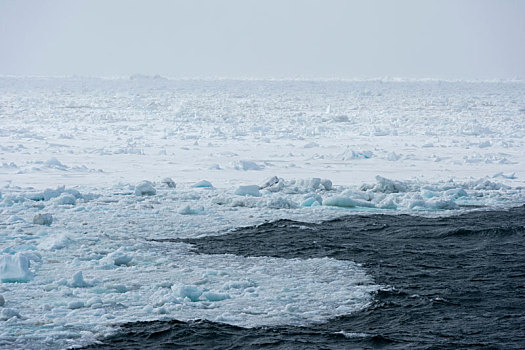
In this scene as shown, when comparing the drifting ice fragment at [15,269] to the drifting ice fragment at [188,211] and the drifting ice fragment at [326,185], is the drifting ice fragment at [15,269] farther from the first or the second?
the drifting ice fragment at [326,185]

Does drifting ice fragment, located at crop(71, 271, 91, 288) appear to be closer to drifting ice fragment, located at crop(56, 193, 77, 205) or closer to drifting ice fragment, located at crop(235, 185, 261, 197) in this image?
drifting ice fragment, located at crop(56, 193, 77, 205)

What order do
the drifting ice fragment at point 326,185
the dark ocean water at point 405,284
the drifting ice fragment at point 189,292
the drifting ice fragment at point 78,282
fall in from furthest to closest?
the drifting ice fragment at point 326,185
the drifting ice fragment at point 78,282
the drifting ice fragment at point 189,292
the dark ocean water at point 405,284

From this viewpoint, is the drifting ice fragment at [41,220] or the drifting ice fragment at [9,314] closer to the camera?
the drifting ice fragment at [9,314]

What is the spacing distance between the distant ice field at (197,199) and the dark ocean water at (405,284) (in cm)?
21

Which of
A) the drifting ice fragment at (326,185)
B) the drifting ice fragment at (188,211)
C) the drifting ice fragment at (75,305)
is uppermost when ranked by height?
the drifting ice fragment at (326,185)

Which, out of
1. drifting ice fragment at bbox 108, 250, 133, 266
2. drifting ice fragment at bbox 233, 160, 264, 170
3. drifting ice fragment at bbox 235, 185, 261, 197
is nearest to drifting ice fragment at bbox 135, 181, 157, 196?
drifting ice fragment at bbox 235, 185, 261, 197

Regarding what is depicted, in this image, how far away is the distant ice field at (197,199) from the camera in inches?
204

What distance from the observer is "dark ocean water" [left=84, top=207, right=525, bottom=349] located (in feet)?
14.9

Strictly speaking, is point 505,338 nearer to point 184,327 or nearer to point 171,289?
point 184,327

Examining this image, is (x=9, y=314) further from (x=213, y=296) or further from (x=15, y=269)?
(x=213, y=296)

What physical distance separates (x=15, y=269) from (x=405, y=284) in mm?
2891

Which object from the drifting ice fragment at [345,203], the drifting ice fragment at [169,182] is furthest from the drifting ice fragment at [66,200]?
the drifting ice fragment at [345,203]

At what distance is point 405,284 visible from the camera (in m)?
5.79

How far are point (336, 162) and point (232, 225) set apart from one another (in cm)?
539
